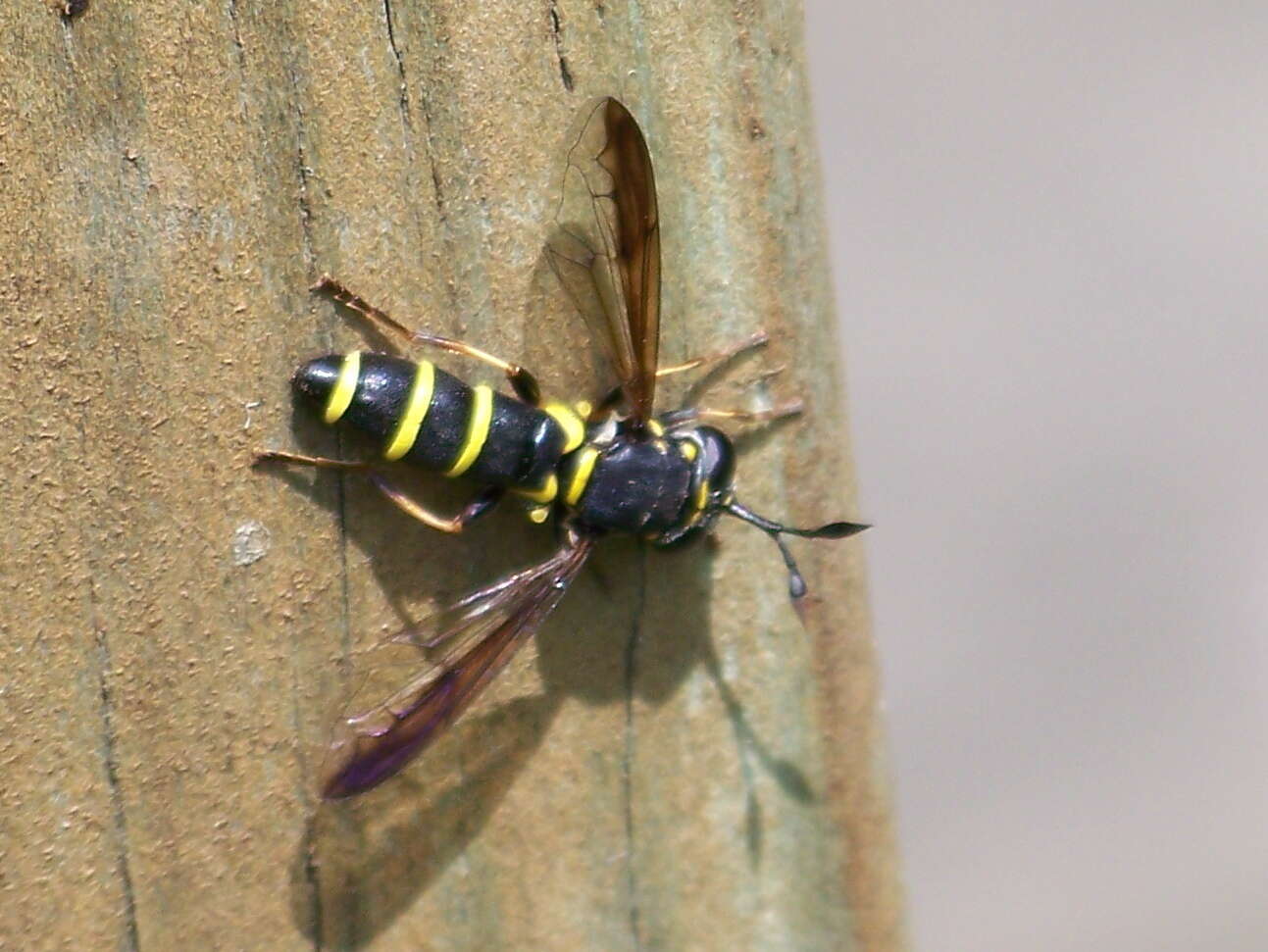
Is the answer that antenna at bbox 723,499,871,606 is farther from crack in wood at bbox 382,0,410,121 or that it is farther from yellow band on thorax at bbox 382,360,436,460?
crack in wood at bbox 382,0,410,121

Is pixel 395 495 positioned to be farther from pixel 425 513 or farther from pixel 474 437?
pixel 474 437

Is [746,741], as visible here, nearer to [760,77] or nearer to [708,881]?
[708,881]

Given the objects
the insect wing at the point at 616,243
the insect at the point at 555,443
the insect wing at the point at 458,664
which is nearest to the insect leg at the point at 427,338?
the insect at the point at 555,443

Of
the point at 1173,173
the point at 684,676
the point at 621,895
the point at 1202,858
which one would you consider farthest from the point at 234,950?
the point at 1173,173

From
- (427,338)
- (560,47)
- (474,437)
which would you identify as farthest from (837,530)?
(560,47)

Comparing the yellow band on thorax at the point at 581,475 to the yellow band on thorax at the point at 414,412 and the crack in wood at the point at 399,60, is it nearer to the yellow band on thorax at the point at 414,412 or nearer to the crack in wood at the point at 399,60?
the yellow band on thorax at the point at 414,412

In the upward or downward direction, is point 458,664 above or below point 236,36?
below

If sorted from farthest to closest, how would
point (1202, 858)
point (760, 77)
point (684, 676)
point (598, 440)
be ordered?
point (1202, 858) < point (598, 440) < point (684, 676) < point (760, 77)

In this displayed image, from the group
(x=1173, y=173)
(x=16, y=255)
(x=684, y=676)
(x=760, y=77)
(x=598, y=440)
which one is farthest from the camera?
(x=1173, y=173)
